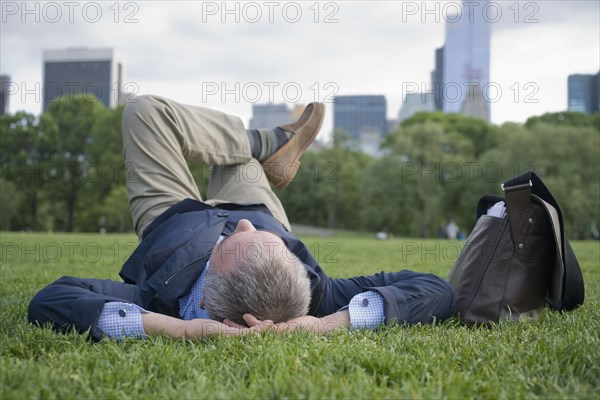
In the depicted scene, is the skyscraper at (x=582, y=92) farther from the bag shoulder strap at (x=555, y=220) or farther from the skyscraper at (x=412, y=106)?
the bag shoulder strap at (x=555, y=220)

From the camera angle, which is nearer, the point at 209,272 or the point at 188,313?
the point at 209,272

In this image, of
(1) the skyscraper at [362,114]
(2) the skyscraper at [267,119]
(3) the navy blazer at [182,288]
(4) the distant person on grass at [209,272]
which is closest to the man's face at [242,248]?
(4) the distant person on grass at [209,272]

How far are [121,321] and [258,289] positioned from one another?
2.26 ft

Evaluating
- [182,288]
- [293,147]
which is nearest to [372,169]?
[293,147]

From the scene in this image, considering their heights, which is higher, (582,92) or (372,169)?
(582,92)

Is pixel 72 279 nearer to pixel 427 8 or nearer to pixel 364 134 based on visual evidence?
pixel 427 8

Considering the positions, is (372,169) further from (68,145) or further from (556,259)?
(556,259)

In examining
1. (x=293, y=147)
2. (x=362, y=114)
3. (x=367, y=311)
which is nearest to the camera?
(x=367, y=311)

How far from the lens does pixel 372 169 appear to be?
49656 millimetres

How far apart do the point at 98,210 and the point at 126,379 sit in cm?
4828

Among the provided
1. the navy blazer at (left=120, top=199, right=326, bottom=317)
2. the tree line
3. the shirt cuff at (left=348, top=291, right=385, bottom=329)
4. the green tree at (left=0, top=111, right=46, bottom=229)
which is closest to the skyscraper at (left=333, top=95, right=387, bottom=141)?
the tree line

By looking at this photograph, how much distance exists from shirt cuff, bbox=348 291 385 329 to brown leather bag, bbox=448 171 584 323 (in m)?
0.60

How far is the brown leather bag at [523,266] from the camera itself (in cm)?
342

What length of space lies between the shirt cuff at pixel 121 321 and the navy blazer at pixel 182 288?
34 mm
